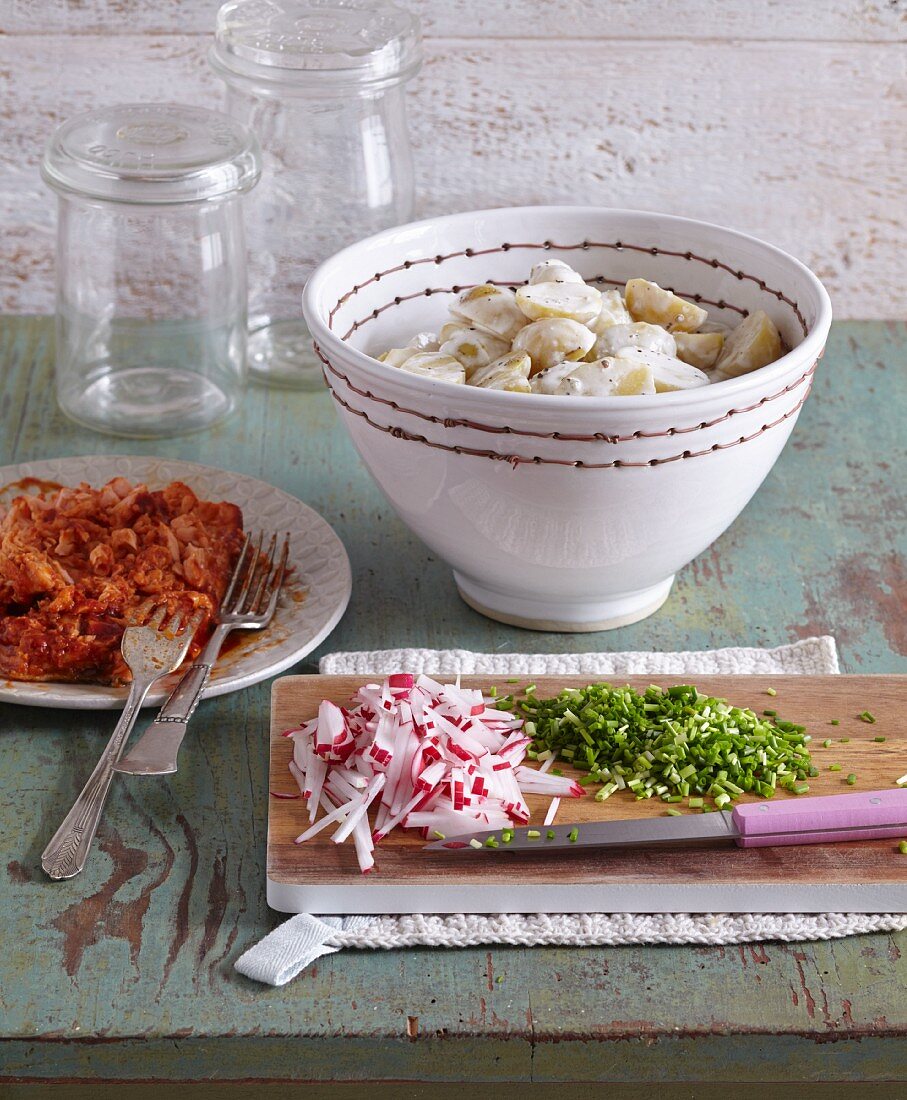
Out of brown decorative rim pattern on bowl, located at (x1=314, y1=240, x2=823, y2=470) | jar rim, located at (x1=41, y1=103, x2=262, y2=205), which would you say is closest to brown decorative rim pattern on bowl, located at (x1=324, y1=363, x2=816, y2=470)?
brown decorative rim pattern on bowl, located at (x1=314, y1=240, x2=823, y2=470)

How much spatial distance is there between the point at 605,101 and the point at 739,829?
118 centimetres

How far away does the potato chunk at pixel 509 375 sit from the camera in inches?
39.0

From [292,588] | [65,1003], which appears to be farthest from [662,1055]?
[292,588]

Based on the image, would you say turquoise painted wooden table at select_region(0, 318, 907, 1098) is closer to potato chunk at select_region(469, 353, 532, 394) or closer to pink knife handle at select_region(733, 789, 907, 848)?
pink knife handle at select_region(733, 789, 907, 848)

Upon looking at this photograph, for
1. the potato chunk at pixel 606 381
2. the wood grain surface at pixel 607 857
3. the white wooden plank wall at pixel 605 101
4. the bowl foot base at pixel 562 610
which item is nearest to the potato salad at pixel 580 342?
the potato chunk at pixel 606 381

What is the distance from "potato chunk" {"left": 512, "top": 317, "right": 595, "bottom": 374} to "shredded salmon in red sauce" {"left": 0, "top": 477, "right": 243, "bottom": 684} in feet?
1.03

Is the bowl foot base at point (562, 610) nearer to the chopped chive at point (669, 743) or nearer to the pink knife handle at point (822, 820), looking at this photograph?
the chopped chive at point (669, 743)

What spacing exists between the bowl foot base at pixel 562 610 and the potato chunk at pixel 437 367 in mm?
189

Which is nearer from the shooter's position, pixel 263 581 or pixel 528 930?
pixel 528 930

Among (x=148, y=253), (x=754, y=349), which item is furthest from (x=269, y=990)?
(x=148, y=253)

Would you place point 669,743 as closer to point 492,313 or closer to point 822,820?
point 822,820

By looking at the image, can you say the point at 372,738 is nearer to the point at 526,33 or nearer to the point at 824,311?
the point at 824,311

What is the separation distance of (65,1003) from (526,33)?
1335 mm

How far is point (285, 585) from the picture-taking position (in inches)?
44.8
